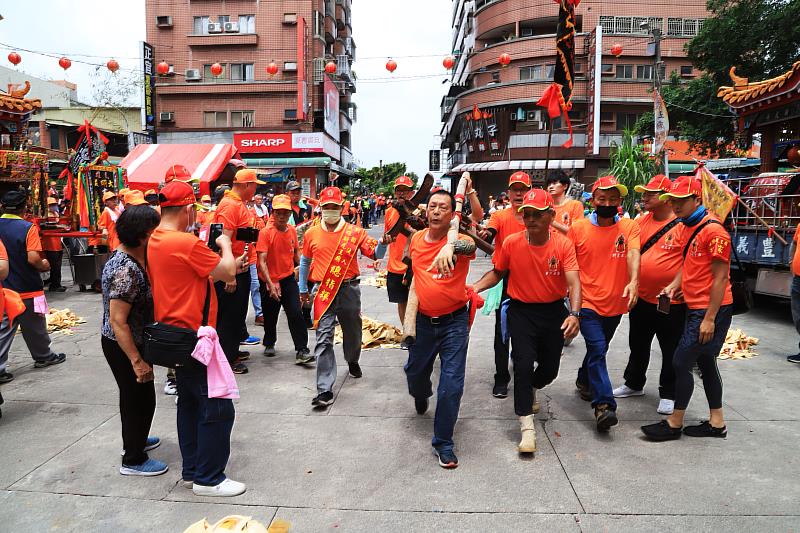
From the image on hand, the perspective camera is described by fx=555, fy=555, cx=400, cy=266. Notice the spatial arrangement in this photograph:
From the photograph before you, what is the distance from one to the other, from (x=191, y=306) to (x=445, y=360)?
5.51ft

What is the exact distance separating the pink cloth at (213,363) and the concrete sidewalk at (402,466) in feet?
2.19

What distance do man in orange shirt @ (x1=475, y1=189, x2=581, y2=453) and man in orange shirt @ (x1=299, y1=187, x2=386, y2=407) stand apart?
1.52 meters

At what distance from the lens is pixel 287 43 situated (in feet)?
107

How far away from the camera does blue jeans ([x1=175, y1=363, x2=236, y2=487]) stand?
3.22 meters

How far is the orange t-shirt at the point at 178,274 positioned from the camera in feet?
10.1

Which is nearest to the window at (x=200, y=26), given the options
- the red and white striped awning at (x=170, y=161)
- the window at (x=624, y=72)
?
the red and white striped awning at (x=170, y=161)

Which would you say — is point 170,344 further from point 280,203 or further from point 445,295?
point 280,203

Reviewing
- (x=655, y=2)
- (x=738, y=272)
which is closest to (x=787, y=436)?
(x=738, y=272)

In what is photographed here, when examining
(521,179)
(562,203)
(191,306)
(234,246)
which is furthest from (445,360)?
(234,246)

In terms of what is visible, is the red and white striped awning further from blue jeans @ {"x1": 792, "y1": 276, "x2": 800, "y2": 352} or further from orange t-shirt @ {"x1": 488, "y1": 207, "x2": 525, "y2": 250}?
blue jeans @ {"x1": 792, "y1": 276, "x2": 800, "y2": 352}

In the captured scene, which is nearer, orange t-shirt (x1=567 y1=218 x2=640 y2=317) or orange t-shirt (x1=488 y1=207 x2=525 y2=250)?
orange t-shirt (x1=567 y1=218 x2=640 y2=317)

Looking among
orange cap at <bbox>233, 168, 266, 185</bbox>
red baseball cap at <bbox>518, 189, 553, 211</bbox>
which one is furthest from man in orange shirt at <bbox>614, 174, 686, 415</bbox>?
orange cap at <bbox>233, 168, 266, 185</bbox>

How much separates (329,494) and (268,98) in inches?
1280

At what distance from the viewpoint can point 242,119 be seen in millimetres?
33250
